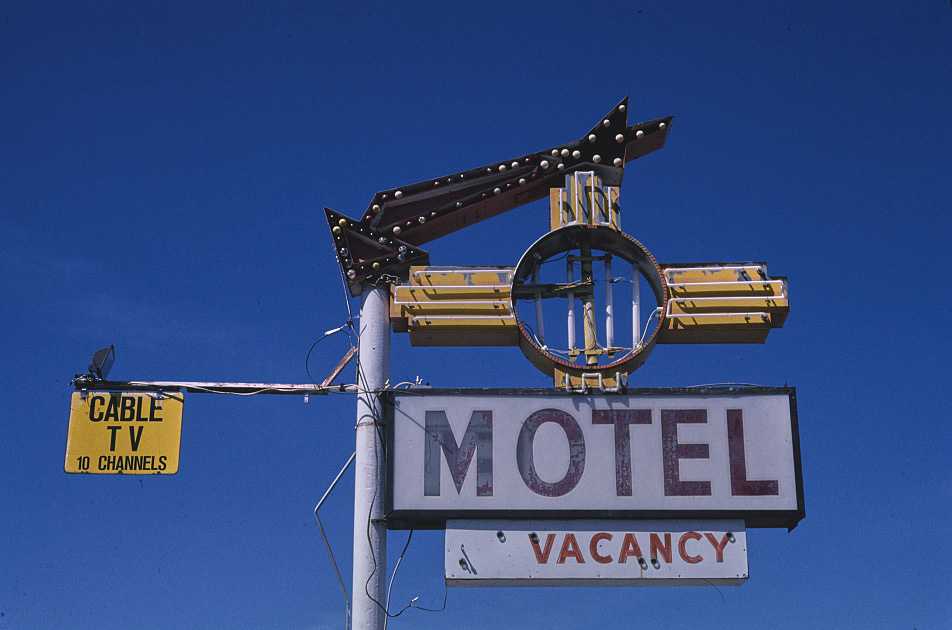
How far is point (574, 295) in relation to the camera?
548 inches

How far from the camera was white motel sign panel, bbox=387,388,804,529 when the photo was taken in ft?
42.4

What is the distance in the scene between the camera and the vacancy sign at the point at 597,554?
501 inches

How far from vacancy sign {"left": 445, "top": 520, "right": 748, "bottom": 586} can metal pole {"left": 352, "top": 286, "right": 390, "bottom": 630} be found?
0.79 metres

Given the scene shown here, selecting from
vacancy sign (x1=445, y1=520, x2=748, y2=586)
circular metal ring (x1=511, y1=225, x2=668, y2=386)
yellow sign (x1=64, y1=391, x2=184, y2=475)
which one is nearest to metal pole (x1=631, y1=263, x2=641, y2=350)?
circular metal ring (x1=511, y1=225, x2=668, y2=386)

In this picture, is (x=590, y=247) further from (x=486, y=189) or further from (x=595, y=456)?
(x=595, y=456)

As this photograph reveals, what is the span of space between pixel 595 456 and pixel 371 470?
2.39 m

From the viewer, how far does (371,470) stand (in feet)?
43.6

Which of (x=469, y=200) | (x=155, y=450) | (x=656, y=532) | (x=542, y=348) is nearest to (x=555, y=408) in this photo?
(x=542, y=348)

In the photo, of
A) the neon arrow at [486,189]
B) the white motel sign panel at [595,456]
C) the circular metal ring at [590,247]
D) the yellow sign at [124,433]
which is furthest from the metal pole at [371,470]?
the yellow sign at [124,433]

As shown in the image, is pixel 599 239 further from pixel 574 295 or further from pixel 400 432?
pixel 400 432

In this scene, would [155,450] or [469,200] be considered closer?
[155,450]

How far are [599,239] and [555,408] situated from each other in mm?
2137

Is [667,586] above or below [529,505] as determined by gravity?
→ below

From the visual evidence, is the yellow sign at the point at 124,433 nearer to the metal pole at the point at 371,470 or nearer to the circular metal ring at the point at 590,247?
the metal pole at the point at 371,470
